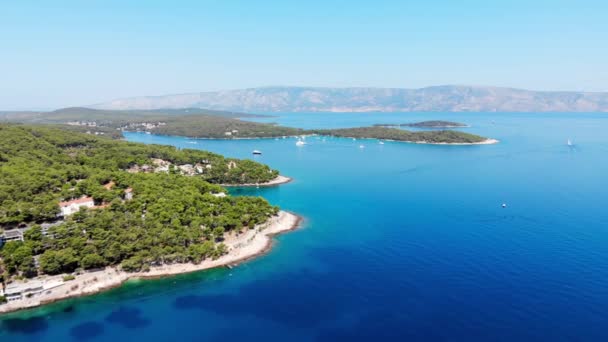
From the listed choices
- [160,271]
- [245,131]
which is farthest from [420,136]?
[160,271]

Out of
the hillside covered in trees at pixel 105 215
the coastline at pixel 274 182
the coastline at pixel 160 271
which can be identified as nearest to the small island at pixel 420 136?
the coastline at pixel 274 182

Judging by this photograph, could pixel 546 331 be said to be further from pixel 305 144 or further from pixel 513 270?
pixel 305 144

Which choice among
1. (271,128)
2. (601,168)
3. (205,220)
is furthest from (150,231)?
(271,128)

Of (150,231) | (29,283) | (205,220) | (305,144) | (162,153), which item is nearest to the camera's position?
(29,283)

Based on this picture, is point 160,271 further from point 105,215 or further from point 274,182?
point 274,182

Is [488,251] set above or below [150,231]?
below

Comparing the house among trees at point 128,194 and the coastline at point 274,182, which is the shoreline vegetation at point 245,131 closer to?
the coastline at point 274,182
